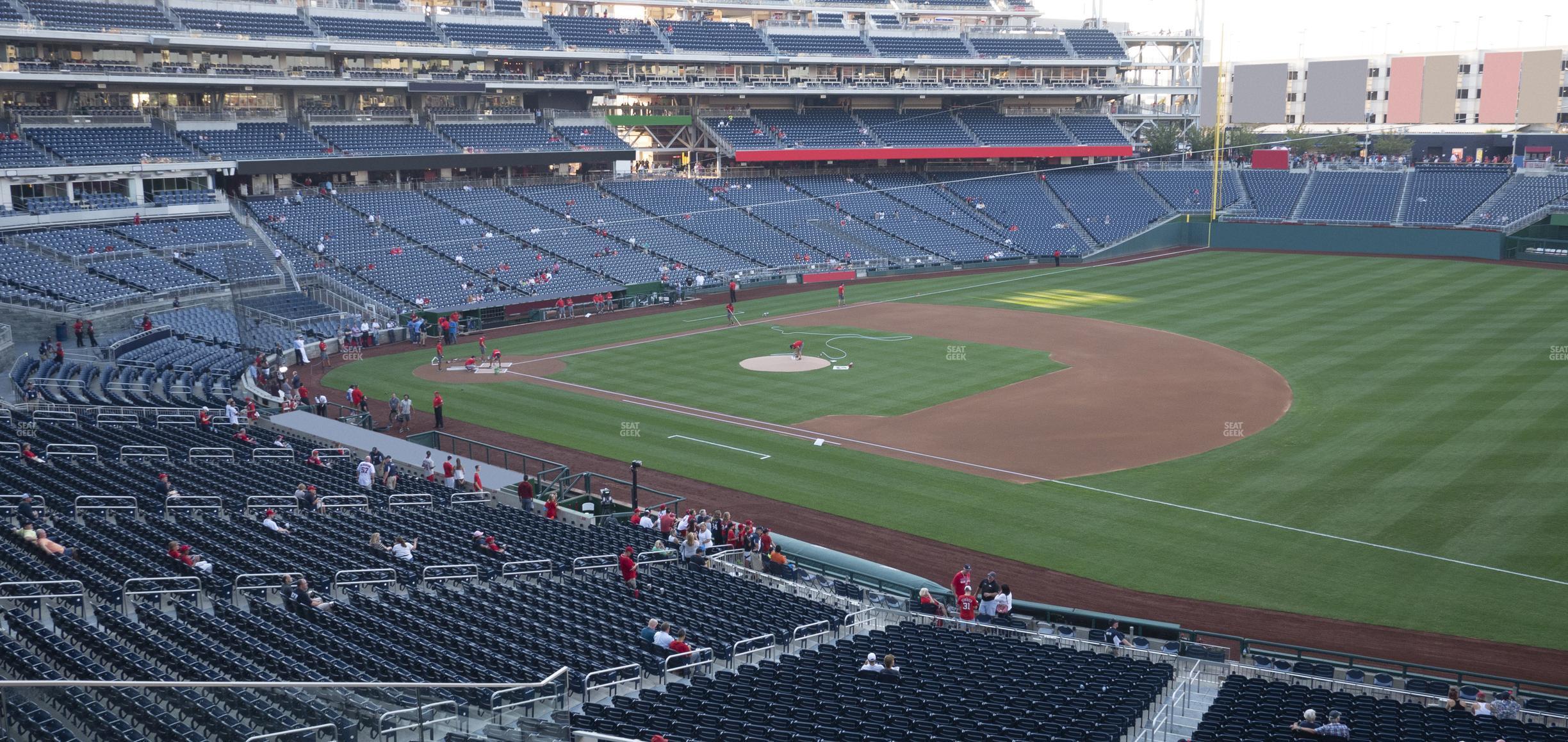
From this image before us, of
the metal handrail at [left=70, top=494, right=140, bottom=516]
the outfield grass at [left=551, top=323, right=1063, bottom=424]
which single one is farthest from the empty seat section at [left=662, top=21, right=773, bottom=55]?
the metal handrail at [left=70, top=494, right=140, bottom=516]

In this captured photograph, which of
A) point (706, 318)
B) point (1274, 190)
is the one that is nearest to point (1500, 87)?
point (1274, 190)

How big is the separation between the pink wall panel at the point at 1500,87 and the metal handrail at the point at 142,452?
114012 mm

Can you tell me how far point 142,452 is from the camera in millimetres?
24172

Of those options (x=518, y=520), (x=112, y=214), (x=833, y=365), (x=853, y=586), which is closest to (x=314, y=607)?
(x=518, y=520)

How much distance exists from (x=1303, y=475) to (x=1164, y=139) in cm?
7654

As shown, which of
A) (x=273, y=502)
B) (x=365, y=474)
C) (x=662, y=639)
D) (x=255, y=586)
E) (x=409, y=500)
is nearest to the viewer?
(x=662, y=639)

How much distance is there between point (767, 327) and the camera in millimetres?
50438

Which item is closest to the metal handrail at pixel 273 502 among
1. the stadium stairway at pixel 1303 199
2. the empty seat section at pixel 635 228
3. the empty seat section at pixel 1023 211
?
the empty seat section at pixel 635 228

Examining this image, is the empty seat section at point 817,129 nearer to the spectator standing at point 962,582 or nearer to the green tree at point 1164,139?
the green tree at point 1164,139

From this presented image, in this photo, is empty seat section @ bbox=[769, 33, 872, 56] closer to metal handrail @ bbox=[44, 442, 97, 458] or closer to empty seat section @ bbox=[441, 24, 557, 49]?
empty seat section @ bbox=[441, 24, 557, 49]

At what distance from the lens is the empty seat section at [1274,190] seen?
253 feet

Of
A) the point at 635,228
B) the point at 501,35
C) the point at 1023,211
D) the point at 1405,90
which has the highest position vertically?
the point at 501,35

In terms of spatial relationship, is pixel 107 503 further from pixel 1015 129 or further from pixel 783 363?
pixel 1015 129

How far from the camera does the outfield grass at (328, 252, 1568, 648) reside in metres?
22.4
